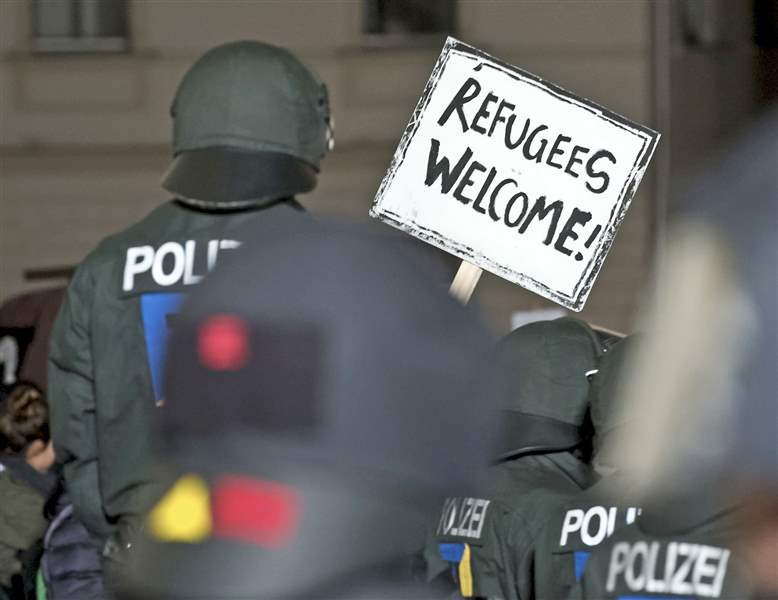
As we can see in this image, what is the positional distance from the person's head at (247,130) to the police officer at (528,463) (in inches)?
38.2

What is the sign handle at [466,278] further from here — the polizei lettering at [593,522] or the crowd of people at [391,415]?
the crowd of people at [391,415]

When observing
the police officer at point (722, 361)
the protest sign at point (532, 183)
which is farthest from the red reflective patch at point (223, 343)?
the protest sign at point (532, 183)

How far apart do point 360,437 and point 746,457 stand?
39 centimetres

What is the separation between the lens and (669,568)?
224cm

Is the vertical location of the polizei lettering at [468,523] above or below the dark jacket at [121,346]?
below

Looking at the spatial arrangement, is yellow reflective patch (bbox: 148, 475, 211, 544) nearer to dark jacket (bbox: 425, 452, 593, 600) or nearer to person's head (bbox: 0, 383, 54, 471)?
dark jacket (bbox: 425, 452, 593, 600)

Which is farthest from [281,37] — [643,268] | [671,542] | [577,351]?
[671,542]

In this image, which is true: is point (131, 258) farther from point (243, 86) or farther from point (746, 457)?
point (746, 457)

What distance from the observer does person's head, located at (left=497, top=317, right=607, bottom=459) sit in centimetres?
496

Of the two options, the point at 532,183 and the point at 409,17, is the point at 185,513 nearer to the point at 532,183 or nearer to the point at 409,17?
the point at 532,183

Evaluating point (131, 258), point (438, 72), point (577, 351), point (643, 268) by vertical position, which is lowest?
point (643, 268)

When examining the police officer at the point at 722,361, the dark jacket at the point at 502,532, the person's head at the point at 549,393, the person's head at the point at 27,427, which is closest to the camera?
the police officer at the point at 722,361

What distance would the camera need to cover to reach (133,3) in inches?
521

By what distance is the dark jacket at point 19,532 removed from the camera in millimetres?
5547
